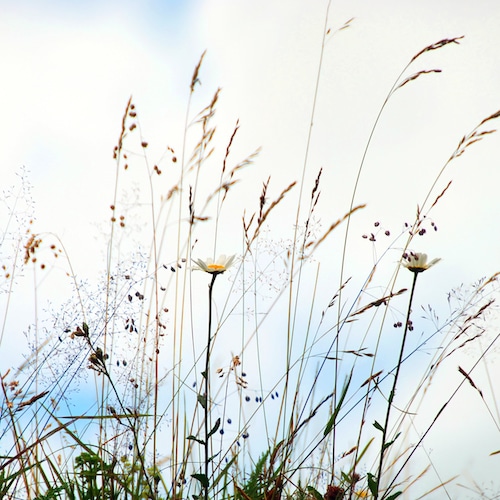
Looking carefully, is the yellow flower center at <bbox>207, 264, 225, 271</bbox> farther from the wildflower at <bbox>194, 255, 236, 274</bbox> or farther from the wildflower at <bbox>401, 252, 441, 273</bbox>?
the wildflower at <bbox>401, 252, 441, 273</bbox>

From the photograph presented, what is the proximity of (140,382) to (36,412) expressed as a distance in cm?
42

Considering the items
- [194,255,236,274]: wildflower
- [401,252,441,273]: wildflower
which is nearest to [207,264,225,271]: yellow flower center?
[194,255,236,274]: wildflower

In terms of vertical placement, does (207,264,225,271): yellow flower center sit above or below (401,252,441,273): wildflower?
above

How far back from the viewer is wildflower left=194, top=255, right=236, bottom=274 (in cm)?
192

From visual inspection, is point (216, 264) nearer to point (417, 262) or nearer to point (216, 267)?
point (216, 267)

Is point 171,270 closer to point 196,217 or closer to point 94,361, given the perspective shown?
point 196,217

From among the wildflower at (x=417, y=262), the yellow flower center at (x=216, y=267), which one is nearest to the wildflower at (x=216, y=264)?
the yellow flower center at (x=216, y=267)

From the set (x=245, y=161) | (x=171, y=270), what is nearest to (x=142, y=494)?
(x=171, y=270)

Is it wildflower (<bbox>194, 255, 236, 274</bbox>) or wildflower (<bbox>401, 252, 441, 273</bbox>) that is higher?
wildflower (<bbox>194, 255, 236, 274</bbox>)

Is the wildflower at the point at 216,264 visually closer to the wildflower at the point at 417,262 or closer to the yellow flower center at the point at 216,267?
the yellow flower center at the point at 216,267

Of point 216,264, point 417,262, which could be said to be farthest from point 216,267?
point 417,262

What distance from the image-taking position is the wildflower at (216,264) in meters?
1.92

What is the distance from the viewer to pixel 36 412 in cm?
246

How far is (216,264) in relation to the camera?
1.99 m
